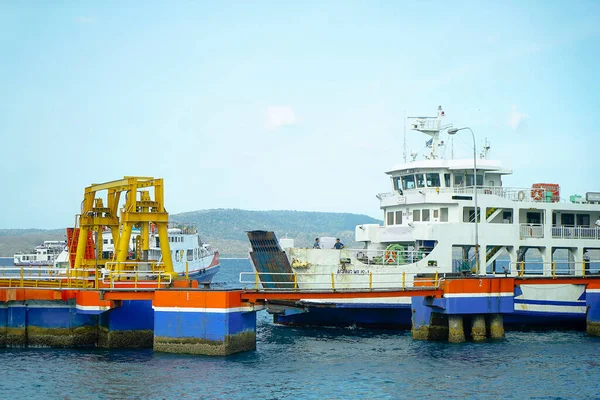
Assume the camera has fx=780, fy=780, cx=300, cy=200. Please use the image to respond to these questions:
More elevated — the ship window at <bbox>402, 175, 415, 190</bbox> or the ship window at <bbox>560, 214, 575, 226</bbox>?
the ship window at <bbox>402, 175, 415, 190</bbox>

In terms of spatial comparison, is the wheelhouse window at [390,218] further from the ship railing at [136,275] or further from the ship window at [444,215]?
the ship railing at [136,275]

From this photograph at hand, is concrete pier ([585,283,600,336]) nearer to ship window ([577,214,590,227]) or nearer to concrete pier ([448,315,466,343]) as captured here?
concrete pier ([448,315,466,343])

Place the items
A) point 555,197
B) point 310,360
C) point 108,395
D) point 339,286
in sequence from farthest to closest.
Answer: point 555,197, point 339,286, point 310,360, point 108,395

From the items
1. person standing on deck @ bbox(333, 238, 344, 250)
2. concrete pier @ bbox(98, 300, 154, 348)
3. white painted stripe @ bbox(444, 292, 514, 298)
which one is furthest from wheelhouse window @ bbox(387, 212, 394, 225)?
concrete pier @ bbox(98, 300, 154, 348)

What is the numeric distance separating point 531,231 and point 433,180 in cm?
552

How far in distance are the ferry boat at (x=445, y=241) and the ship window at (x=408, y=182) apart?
53mm

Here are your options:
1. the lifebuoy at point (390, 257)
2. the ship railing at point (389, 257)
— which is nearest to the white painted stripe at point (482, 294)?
the ship railing at point (389, 257)

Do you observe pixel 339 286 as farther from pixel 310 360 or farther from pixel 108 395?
pixel 108 395

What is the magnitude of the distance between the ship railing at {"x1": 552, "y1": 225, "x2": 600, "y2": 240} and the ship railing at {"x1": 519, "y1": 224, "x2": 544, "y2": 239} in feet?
2.94

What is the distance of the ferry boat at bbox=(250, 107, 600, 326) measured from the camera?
3666cm

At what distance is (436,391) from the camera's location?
78.8 feet

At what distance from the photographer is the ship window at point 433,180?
132ft

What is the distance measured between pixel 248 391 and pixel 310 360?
5.63m

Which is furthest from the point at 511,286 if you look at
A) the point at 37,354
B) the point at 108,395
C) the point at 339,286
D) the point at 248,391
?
the point at 37,354
